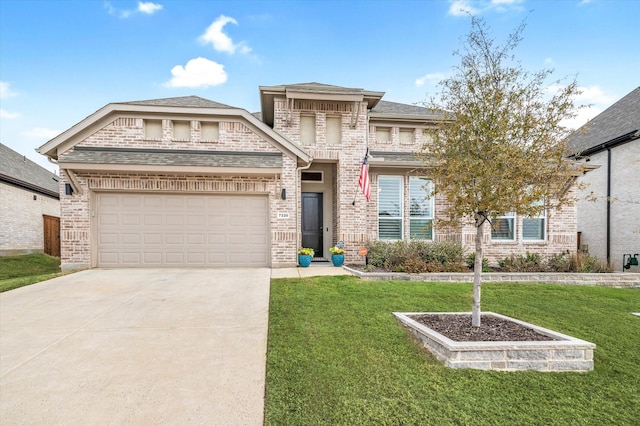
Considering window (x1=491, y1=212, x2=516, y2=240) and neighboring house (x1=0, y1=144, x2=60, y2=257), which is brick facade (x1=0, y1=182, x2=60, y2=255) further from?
window (x1=491, y1=212, x2=516, y2=240)

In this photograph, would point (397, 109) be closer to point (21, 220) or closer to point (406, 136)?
point (406, 136)

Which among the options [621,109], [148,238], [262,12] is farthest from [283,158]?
[621,109]

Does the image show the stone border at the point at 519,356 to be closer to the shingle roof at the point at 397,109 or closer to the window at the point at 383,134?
the window at the point at 383,134

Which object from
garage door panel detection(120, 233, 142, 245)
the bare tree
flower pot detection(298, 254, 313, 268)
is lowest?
flower pot detection(298, 254, 313, 268)

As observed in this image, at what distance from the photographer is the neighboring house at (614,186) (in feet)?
37.4

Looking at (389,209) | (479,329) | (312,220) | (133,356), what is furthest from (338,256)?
(133,356)

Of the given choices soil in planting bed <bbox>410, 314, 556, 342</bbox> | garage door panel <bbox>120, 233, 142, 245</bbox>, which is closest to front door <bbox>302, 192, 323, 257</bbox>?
garage door panel <bbox>120, 233, 142, 245</bbox>

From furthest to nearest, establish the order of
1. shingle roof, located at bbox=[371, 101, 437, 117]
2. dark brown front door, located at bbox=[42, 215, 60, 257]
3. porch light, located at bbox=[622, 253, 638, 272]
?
dark brown front door, located at bbox=[42, 215, 60, 257], shingle roof, located at bbox=[371, 101, 437, 117], porch light, located at bbox=[622, 253, 638, 272]

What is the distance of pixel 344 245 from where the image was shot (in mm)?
10320

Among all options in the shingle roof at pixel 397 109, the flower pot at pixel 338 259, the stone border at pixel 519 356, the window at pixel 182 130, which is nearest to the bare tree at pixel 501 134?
the stone border at pixel 519 356

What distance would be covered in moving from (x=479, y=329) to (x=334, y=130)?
8218 mm

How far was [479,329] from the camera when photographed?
13.2 feet

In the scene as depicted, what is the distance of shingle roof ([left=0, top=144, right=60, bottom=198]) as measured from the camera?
13.2 metres

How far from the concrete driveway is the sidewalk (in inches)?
66.6
